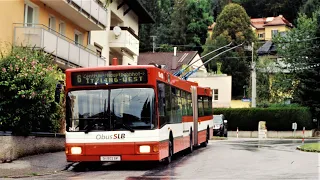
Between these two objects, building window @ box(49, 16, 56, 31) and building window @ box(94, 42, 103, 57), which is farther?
building window @ box(94, 42, 103, 57)

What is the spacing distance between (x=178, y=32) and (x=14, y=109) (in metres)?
67.1

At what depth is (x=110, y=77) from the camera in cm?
1473

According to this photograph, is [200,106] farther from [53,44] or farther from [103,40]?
[103,40]

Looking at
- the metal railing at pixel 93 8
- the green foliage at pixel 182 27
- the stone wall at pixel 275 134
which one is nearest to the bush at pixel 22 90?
the metal railing at pixel 93 8

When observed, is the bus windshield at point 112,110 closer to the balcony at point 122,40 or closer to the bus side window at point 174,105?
the bus side window at point 174,105

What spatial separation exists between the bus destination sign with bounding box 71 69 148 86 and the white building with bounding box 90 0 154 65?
16205mm

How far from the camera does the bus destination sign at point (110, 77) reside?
1465 cm

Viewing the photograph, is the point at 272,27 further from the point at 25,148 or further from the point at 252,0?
the point at 25,148

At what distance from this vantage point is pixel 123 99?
47.7 feet

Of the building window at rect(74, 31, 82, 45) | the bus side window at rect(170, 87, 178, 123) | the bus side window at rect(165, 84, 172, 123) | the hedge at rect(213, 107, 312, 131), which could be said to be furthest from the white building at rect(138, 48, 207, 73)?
the bus side window at rect(165, 84, 172, 123)

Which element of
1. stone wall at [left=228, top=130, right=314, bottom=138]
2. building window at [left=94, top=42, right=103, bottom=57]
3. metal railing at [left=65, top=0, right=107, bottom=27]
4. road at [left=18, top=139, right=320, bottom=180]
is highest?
metal railing at [left=65, top=0, right=107, bottom=27]

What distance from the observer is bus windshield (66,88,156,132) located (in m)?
14.4

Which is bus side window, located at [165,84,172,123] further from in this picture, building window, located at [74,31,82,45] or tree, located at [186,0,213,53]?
tree, located at [186,0,213,53]

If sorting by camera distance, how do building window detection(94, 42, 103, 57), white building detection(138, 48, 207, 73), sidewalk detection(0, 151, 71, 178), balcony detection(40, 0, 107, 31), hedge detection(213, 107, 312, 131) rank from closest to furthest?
sidewalk detection(0, 151, 71, 178) < balcony detection(40, 0, 107, 31) < building window detection(94, 42, 103, 57) < hedge detection(213, 107, 312, 131) < white building detection(138, 48, 207, 73)
